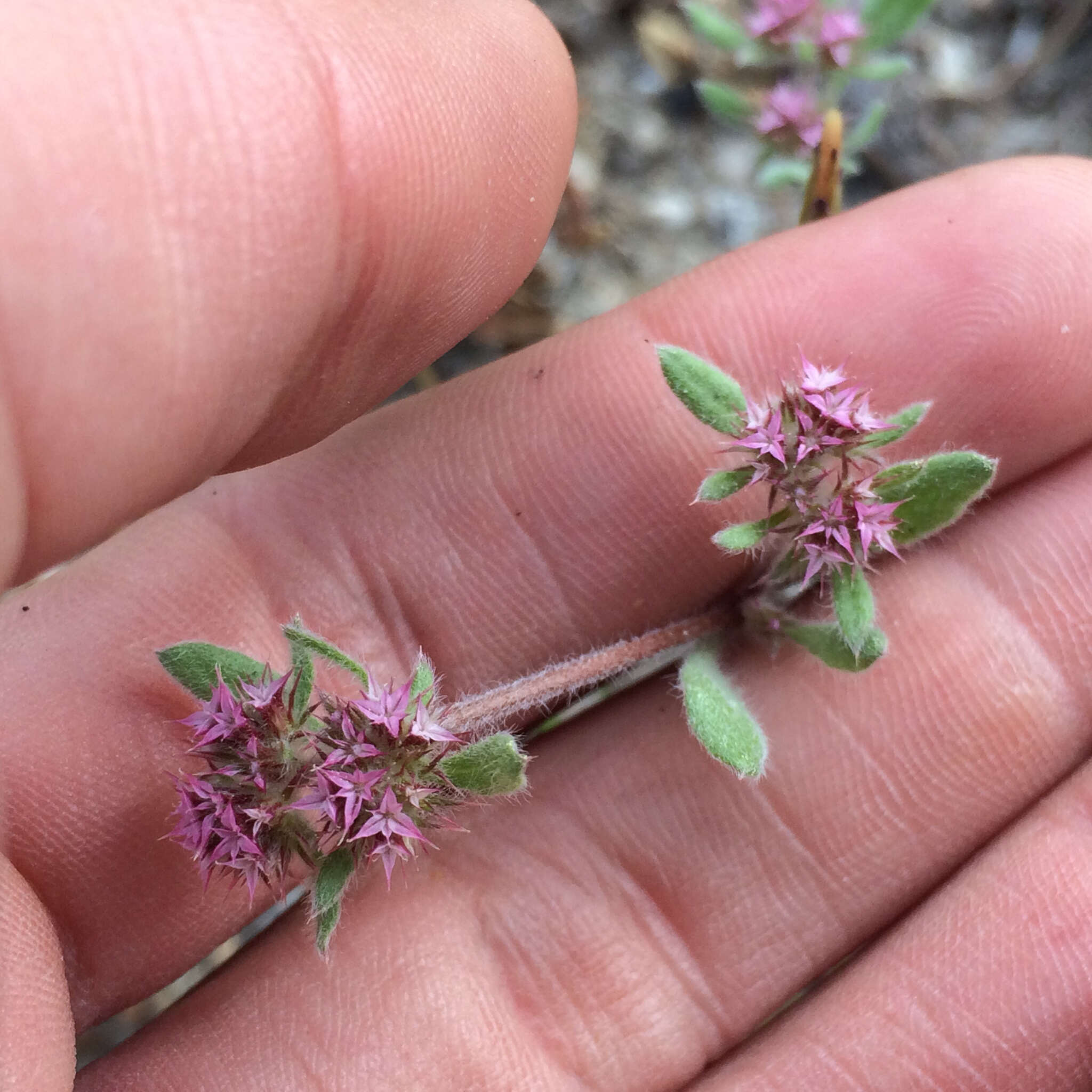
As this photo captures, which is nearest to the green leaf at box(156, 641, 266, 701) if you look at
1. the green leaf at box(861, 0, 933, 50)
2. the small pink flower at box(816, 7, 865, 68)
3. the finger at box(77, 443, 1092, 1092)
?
the finger at box(77, 443, 1092, 1092)

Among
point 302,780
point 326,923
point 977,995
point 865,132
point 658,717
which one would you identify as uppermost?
point 865,132

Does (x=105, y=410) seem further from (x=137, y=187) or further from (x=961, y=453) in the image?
(x=961, y=453)

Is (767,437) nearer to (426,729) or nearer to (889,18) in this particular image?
(426,729)

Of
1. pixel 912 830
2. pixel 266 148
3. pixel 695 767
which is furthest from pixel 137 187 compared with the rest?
pixel 912 830

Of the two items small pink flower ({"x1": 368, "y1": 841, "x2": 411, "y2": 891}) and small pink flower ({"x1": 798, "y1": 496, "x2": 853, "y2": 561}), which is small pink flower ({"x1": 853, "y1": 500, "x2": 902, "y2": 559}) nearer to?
small pink flower ({"x1": 798, "y1": 496, "x2": 853, "y2": 561})


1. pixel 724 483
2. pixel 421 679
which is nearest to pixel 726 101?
pixel 724 483

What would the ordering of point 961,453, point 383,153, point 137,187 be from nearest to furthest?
point 137,187, point 383,153, point 961,453
